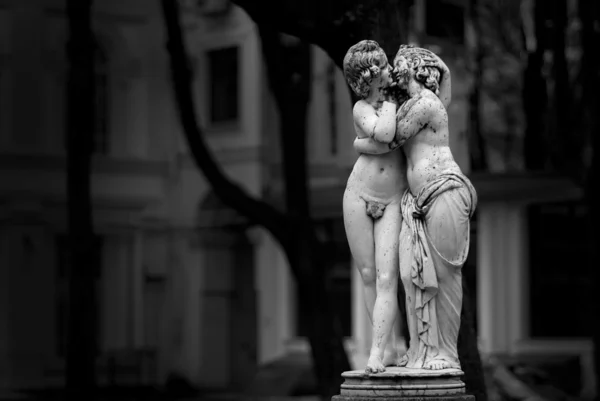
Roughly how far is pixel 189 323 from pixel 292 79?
1584 cm

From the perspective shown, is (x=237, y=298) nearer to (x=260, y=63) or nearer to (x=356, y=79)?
(x=260, y=63)

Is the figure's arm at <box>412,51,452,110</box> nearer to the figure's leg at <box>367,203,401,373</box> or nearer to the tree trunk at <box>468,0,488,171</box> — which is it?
the figure's leg at <box>367,203,401,373</box>

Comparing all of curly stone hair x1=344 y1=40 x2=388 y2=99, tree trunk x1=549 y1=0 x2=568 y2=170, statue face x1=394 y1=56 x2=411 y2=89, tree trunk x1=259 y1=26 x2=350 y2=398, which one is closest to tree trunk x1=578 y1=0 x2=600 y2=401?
tree trunk x1=549 y1=0 x2=568 y2=170

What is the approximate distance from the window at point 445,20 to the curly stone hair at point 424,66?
1855cm

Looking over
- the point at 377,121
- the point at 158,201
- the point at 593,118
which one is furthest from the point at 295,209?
the point at 158,201

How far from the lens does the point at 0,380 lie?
35.1m

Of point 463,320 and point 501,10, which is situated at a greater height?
point 501,10

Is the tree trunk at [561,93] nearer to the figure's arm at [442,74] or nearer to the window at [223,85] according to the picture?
the window at [223,85]

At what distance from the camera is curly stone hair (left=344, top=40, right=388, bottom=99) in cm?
1295

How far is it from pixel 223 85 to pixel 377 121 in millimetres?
25020

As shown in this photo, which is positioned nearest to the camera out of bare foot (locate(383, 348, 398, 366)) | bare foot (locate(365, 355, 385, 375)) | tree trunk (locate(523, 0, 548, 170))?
bare foot (locate(365, 355, 385, 375))

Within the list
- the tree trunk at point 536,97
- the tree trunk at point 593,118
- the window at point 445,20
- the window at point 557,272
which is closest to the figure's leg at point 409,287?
the tree trunk at point 593,118

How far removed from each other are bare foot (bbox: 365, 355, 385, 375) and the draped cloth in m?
0.27

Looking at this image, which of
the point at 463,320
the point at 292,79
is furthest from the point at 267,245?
the point at 463,320
